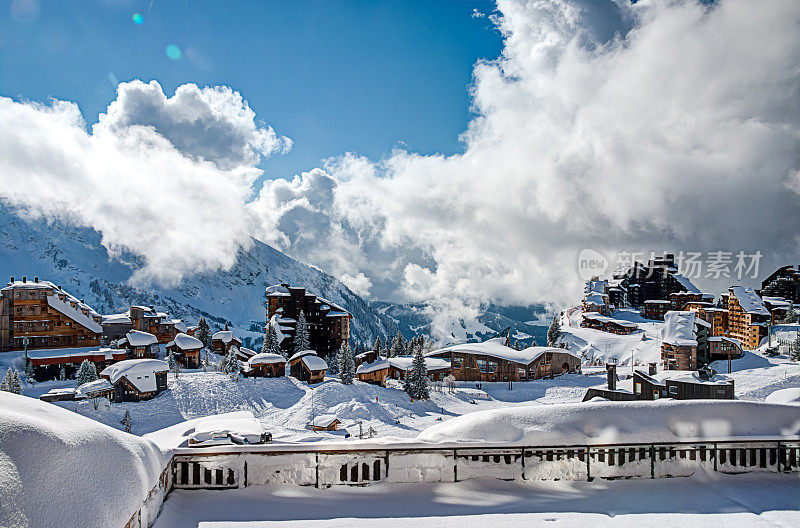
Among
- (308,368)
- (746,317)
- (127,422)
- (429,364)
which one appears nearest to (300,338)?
(308,368)

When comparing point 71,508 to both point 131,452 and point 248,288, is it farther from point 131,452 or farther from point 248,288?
point 248,288

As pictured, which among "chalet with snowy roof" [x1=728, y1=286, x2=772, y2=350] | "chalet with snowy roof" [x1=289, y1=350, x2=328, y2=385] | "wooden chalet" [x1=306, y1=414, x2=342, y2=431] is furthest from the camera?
"chalet with snowy roof" [x1=728, y1=286, x2=772, y2=350]

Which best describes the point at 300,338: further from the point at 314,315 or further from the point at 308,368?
the point at 308,368

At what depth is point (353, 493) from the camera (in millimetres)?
5480

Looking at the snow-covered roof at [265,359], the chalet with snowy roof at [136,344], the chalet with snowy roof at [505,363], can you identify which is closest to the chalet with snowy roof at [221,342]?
the chalet with snowy roof at [136,344]

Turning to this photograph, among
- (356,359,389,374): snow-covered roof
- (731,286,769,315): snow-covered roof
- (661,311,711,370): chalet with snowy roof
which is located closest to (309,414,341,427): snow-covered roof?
(356,359,389,374): snow-covered roof

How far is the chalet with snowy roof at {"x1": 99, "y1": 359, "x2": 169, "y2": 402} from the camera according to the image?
93.9ft

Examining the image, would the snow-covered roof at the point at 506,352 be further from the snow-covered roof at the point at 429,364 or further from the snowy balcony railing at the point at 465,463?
the snowy balcony railing at the point at 465,463

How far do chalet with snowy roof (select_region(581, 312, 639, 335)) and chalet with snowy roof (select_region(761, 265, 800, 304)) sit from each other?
23518 millimetres

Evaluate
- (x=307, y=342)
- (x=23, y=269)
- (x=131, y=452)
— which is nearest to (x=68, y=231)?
(x=23, y=269)

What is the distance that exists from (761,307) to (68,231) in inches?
8377

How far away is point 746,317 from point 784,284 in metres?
20.9

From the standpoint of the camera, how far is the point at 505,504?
520 centimetres

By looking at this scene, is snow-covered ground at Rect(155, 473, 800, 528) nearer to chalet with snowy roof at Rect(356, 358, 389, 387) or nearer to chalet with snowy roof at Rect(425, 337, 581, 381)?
chalet with snowy roof at Rect(356, 358, 389, 387)
